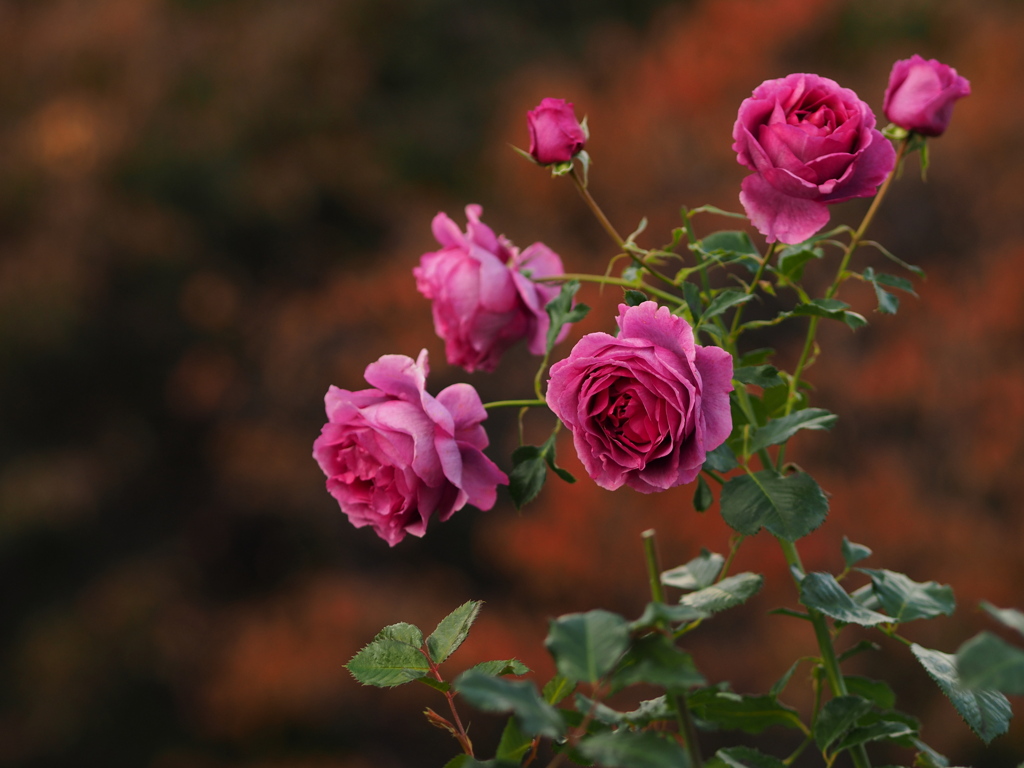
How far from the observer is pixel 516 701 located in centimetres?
26

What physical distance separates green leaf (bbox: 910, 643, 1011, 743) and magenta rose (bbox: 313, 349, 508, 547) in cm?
20

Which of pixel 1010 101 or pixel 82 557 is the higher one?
pixel 1010 101

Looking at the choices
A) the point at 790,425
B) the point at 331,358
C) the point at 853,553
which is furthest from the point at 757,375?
the point at 331,358

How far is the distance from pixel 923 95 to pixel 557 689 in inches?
→ 12.3

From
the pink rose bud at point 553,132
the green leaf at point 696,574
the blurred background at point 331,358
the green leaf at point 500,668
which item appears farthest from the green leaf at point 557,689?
the blurred background at point 331,358

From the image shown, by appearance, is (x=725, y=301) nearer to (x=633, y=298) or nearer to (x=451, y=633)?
(x=633, y=298)

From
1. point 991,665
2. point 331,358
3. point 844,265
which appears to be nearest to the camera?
point 991,665

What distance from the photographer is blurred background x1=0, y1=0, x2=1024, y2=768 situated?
2.46 m

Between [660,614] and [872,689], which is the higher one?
[660,614]

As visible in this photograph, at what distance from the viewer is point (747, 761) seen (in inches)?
16.2

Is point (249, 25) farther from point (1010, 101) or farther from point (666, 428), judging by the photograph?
point (666, 428)

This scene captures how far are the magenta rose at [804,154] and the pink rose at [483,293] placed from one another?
128 mm

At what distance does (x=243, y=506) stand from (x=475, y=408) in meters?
2.74

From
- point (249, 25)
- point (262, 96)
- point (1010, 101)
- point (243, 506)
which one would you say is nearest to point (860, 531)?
point (1010, 101)
